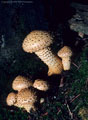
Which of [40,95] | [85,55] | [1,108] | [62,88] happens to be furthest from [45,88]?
[85,55]

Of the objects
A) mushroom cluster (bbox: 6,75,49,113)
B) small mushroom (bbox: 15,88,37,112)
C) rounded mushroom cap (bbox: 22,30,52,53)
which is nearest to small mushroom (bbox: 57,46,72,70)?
rounded mushroom cap (bbox: 22,30,52,53)

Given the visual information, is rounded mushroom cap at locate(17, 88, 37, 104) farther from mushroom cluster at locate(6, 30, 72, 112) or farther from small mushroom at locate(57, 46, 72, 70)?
small mushroom at locate(57, 46, 72, 70)

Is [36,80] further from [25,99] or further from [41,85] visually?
[25,99]

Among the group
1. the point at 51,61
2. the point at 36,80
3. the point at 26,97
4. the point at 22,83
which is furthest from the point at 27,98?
the point at 51,61

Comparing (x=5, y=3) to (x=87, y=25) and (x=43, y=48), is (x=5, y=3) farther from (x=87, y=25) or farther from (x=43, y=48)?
(x=87, y=25)

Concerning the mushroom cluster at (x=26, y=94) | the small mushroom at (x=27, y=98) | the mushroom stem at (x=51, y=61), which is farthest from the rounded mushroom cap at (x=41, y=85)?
the mushroom stem at (x=51, y=61)

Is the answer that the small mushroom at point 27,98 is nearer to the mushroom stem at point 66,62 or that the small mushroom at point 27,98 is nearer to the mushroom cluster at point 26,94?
the mushroom cluster at point 26,94
